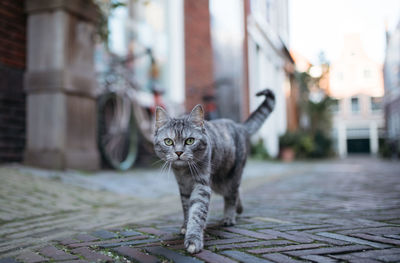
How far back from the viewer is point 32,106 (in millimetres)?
5344

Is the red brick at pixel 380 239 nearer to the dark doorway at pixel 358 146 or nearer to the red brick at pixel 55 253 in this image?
the red brick at pixel 55 253

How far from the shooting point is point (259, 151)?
13.2 m

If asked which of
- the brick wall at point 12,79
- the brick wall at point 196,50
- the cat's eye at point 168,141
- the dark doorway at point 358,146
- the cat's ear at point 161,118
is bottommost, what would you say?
the dark doorway at point 358,146

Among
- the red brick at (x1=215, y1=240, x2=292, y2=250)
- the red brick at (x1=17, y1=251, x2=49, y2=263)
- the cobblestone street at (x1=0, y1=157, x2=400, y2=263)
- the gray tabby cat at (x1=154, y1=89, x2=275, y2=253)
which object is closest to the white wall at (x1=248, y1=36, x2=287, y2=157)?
the cobblestone street at (x1=0, y1=157, x2=400, y2=263)

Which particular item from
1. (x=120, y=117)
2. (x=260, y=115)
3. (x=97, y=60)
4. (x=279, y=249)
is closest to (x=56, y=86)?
(x=120, y=117)

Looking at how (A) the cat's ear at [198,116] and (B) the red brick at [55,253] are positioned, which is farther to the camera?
(A) the cat's ear at [198,116]

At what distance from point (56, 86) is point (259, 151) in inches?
359

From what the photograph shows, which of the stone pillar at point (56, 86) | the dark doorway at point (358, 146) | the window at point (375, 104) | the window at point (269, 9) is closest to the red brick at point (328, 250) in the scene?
the window at point (269, 9)

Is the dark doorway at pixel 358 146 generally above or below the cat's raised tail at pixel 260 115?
below

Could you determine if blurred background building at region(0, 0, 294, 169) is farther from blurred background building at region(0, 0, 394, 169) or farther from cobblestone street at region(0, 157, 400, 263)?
cobblestone street at region(0, 157, 400, 263)

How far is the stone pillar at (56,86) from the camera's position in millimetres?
5219

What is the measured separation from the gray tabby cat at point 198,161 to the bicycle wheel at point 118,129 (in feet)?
12.6

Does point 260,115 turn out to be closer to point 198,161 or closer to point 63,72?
point 198,161

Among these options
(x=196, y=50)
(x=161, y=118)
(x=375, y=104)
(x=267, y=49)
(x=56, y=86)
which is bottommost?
(x=161, y=118)
